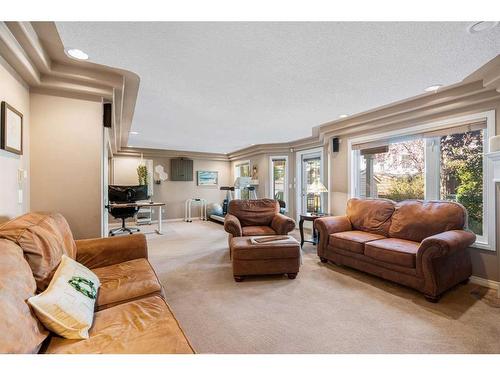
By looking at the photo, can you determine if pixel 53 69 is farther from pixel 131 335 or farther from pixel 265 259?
pixel 265 259

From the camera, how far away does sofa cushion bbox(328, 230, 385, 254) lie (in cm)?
283

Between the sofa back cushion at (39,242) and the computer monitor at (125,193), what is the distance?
3.68m

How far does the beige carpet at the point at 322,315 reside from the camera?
161cm

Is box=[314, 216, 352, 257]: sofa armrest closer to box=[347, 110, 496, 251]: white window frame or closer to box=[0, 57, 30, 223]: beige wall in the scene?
box=[347, 110, 496, 251]: white window frame

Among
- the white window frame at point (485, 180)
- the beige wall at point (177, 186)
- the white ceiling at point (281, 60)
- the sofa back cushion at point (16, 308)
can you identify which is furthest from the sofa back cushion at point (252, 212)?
the beige wall at point (177, 186)

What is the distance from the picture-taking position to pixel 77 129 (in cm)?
241

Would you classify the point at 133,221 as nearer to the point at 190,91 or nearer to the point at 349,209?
the point at 190,91

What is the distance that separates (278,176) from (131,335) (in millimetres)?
5741

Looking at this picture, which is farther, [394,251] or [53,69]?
[394,251]

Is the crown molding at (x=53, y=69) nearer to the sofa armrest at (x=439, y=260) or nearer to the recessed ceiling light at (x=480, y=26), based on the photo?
the recessed ceiling light at (x=480, y=26)

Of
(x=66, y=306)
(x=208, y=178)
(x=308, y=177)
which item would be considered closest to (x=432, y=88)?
(x=308, y=177)

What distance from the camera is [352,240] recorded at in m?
2.91
